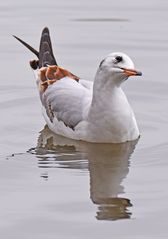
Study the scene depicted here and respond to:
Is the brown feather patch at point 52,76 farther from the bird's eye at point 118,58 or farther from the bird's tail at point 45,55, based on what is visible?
the bird's eye at point 118,58

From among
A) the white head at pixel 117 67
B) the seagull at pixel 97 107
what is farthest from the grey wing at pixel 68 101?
the white head at pixel 117 67

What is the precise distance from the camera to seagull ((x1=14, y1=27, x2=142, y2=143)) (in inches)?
419

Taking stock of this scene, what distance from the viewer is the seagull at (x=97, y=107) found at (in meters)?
10.6

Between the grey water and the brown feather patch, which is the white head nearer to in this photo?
the grey water

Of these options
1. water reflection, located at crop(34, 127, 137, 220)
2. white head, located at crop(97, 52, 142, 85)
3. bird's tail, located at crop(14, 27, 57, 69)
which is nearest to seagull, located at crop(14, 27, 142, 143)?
white head, located at crop(97, 52, 142, 85)

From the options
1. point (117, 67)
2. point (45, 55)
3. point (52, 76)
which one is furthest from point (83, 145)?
point (45, 55)

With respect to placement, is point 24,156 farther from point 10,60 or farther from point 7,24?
point 7,24

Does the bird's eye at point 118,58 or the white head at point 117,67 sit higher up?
the bird's eye at point 118,58

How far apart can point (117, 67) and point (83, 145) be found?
0.94 metres

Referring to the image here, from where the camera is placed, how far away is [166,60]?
13.3 m

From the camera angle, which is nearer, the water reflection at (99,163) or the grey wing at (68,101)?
the water reflection at (99,163)

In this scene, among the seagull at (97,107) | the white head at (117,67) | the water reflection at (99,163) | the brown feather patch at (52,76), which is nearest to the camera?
the water reflection at (99,163)

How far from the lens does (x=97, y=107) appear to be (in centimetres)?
1090

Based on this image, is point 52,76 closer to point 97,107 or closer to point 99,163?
point 97,107
